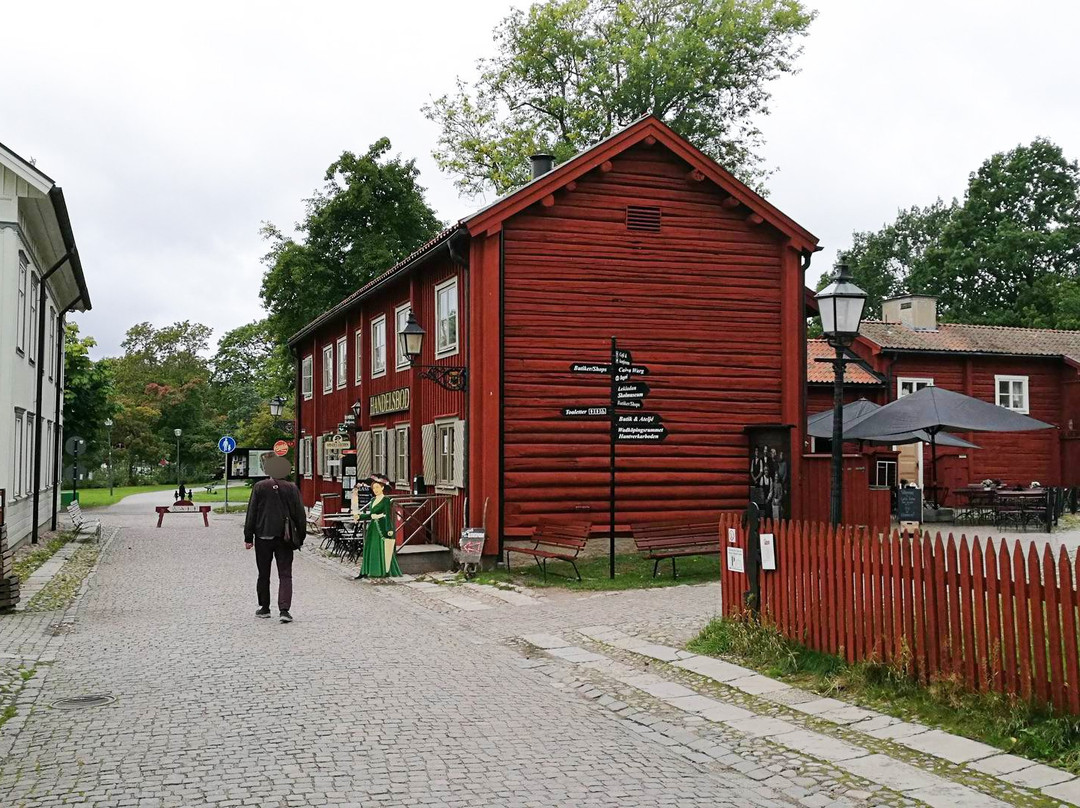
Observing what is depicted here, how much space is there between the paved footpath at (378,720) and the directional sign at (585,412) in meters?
5.32

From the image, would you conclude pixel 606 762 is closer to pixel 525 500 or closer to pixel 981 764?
pixel 981 764

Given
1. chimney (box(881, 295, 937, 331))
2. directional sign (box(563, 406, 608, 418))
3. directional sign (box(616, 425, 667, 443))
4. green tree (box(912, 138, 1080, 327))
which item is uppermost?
green tree (box(912, 138, 1080, 327))

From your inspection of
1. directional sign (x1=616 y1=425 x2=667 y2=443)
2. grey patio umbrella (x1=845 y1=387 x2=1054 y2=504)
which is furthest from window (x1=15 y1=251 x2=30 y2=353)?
grey patio umbrella (x1=845 y1=387 x2=1054 y2=504)

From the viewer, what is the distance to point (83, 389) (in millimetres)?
42500

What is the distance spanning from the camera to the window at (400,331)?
23.0 metres

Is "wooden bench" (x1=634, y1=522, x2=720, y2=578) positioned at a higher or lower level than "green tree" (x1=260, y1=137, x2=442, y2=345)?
lower

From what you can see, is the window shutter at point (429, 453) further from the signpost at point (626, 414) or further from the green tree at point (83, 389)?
the green tree at point (83, 389)

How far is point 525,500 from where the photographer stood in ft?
59.3

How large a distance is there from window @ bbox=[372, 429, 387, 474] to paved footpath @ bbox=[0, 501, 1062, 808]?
11.6 m

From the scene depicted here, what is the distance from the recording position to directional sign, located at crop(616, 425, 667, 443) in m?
18.6

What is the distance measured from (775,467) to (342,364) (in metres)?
15.1

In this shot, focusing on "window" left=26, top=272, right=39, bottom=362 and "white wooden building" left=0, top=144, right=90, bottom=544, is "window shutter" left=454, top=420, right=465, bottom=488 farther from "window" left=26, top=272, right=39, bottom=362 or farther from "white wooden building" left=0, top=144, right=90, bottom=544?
"window" left=26, top=272, right=39, bottom=362

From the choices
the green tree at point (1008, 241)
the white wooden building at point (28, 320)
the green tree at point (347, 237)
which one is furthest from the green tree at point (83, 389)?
the green tree at point (1008, 241)

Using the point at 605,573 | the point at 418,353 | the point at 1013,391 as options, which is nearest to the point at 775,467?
the point at 605,573
